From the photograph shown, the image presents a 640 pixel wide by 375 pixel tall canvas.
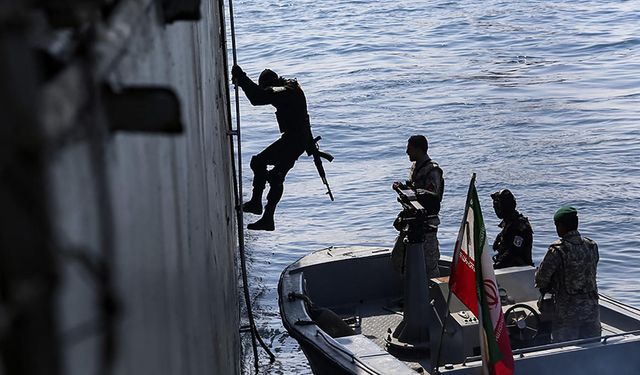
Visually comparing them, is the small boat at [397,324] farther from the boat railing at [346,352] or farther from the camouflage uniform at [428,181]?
the camouflage uniform at [428,181]

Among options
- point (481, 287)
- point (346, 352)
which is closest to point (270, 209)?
point (346, 352)

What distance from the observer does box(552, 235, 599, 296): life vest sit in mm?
7457

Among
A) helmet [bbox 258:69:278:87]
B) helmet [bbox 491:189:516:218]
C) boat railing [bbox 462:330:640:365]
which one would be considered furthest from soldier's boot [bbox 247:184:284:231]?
boat railing [bbox 462:330:640:365]

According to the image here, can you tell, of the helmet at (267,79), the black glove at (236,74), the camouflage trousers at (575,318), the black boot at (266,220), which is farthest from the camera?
the black boot at (266,220)

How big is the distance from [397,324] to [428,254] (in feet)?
2.92

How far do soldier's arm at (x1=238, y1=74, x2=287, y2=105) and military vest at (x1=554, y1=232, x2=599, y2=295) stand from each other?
3.11 meters

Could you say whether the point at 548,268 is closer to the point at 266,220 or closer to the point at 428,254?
the point at 428,254

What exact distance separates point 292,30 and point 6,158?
4209 cm

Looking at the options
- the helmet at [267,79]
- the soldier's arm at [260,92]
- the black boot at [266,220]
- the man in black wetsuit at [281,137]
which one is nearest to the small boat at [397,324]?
the black boot at [266,220]

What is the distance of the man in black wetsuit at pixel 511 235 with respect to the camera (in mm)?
8531

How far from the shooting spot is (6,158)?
725 millimetres

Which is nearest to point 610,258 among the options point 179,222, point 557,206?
point 557,206

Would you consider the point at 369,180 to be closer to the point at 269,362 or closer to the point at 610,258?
the point at 610,258

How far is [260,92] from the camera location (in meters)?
9.35
